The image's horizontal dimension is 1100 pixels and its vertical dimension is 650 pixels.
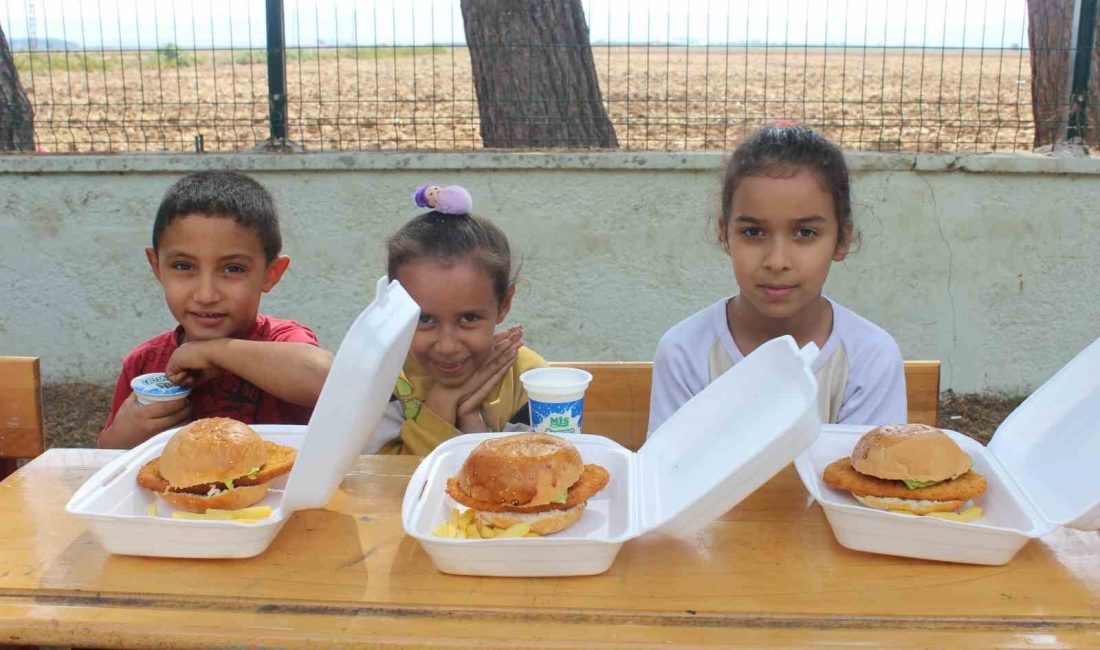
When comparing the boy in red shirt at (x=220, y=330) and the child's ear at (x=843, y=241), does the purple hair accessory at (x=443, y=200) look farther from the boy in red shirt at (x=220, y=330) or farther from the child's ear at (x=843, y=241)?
the child's ear at (x=843, y=241)

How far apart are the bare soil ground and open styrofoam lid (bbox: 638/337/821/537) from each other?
11.8 feet

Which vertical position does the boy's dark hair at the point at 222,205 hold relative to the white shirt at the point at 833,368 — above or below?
above

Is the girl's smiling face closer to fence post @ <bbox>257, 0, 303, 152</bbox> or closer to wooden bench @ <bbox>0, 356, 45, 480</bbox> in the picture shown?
wooden bench @ <bbox>0, 356, 45, 480</bbox>

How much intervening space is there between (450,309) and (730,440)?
41.3 inches

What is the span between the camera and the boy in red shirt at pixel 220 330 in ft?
7.88

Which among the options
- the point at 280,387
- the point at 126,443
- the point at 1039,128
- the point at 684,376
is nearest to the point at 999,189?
the point at 1039,128

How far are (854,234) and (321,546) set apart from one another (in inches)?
71.6

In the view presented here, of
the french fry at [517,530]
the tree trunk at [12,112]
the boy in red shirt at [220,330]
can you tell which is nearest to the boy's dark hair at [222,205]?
the boy in red shirt at [220,330]

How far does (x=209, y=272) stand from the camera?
2.59m

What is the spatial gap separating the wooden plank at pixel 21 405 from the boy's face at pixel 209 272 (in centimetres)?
41

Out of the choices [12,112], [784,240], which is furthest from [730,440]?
[12,112]

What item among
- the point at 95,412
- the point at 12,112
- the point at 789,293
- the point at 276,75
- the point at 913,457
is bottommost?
the point at 95,412

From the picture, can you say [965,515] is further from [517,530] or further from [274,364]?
[274,364]

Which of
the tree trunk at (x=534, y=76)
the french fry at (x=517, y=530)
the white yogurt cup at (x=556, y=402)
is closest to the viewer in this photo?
the french fry at (x=517, y=530)
